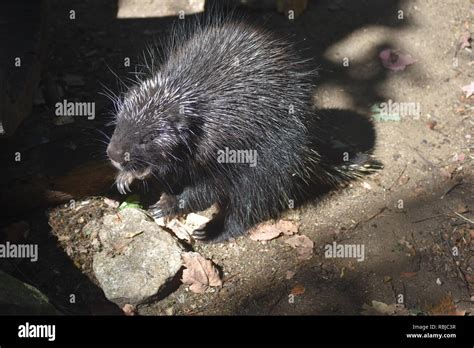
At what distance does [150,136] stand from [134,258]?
2.78ft

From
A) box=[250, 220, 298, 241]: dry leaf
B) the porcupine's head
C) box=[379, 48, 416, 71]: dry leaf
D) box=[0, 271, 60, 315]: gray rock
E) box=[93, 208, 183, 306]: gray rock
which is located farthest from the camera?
box=[379, 48, 416, 71]: dry leaf

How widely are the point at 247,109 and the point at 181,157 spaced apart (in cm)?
58

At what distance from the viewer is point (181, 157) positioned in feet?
14.6

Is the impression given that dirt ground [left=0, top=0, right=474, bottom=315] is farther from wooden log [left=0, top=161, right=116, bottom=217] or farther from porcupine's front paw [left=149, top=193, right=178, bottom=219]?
porcupine's front paw [left=149, top=193, right=178, bottom=219]

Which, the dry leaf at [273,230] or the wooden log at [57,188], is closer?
the wooden log at [57,188]

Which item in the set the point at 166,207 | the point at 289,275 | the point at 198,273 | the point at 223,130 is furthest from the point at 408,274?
the point at 166,207

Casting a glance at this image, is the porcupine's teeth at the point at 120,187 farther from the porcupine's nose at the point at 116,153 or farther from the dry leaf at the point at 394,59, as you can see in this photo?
the dry leaf at the point at 394,59

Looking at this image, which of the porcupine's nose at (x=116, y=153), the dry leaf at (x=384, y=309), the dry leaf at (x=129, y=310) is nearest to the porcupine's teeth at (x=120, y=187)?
the porcupine's nose at (x=116, y=153)

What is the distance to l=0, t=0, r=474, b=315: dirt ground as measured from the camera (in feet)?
13.6

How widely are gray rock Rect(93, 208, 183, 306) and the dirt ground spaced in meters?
0.12

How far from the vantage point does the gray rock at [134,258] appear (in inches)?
161

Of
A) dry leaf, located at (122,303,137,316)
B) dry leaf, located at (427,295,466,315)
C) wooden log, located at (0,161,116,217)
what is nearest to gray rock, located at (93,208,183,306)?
dry leaf, located at (122,303,137,316)
